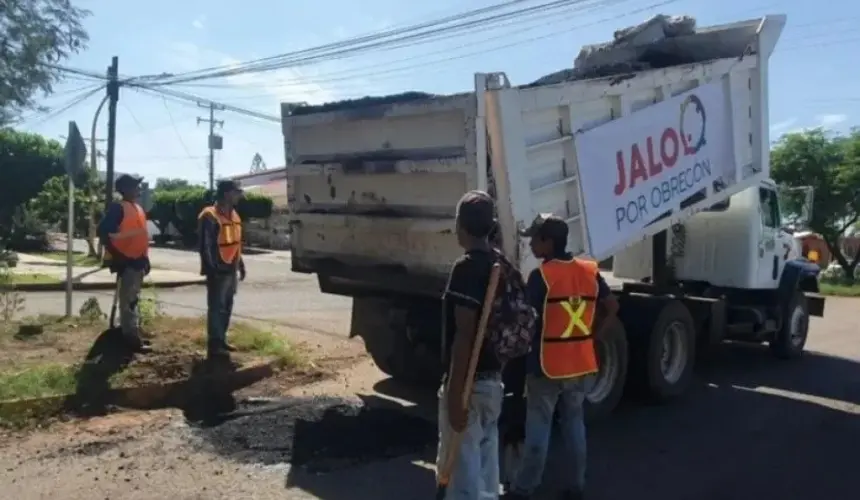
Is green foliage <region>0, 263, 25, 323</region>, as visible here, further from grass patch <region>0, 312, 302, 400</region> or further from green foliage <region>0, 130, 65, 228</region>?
green foliage <region>0, 130, 65, 228</region>

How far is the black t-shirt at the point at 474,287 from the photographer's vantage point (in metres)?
4.09

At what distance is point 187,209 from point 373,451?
108 feet

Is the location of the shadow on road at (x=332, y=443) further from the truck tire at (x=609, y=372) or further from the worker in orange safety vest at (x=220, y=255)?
the truck tire at (x=609, y=372)

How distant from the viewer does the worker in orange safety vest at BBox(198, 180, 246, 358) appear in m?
8.30

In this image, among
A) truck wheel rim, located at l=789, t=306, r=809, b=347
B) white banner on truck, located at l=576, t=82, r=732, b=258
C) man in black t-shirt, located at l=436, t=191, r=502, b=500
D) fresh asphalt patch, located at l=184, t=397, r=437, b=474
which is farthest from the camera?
truck wheel rim, located at l=789, t=306, r=809, b=347

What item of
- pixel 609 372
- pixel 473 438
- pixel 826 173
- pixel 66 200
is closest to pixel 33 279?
pixel 66 200

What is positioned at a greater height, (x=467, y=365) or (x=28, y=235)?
(x=28, y=235)

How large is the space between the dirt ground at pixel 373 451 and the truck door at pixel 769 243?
207 cm

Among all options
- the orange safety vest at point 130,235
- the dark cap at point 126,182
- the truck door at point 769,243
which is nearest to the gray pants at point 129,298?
the orange safety vest at point 130,235

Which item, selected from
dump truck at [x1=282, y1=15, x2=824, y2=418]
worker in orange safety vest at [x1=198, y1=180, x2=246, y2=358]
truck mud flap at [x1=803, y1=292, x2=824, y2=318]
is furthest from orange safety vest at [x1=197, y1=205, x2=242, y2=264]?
→ truck mud flap at [x1=803, y1=292, x2=824, y2=318]

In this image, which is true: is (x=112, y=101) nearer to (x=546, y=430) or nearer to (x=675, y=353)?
(x=675, y=353)

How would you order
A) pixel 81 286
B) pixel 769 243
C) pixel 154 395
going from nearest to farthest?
1. pixel 154 395
2. pixel 769 243
3. pixel 81 286

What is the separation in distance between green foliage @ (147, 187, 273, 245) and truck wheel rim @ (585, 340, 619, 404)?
28030 mm

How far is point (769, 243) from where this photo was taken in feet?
35.3
